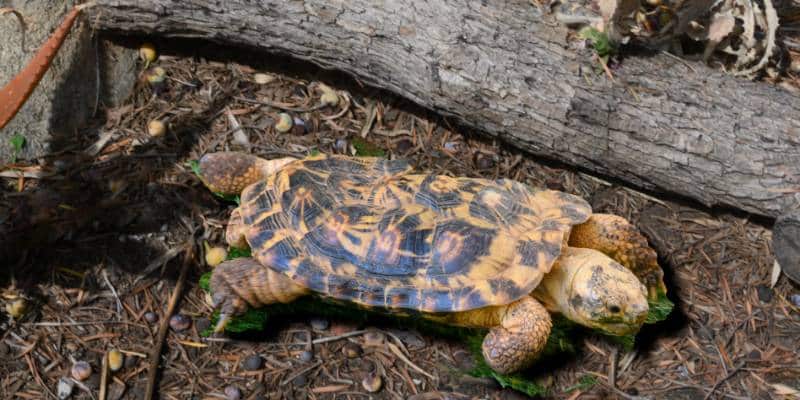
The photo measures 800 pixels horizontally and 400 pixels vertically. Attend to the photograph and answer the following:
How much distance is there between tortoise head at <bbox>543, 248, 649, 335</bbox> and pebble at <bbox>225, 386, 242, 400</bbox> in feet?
5.78

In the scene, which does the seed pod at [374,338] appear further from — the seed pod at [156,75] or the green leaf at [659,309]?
the seed pod at [156,75]

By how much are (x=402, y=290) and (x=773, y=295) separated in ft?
7.54

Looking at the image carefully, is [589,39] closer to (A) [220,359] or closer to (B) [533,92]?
(B) [533,92]

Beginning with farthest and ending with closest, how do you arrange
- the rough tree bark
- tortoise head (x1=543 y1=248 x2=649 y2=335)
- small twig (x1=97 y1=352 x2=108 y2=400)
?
the rough tree bark, small twig (x1=97 y1=352 x2=108 y2=400), tortoise head (x1=543 y1=248 x2=649 y2=335)

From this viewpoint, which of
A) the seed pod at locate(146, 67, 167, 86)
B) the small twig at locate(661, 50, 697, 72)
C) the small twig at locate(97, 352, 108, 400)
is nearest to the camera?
the small twig at locate(97, 352, 108, 400)

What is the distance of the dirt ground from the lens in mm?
3820

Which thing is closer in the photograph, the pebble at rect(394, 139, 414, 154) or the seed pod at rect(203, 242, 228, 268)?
the seed pod at rect(203, 242, 228, 268)

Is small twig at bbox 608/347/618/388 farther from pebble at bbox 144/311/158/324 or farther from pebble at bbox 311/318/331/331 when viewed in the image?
pebble at bbox 144/311/158/324

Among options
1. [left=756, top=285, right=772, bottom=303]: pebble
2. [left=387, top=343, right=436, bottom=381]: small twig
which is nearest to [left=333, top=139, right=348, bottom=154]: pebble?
[left=387, top=343, right=436, bottom=381]: small twig

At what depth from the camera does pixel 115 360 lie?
3793 mm

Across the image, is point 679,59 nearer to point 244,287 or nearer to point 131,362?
point 244,287

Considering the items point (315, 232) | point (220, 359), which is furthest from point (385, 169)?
point (220, 359)

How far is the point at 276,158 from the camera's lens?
460 cm

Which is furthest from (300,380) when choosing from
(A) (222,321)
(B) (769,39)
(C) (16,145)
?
(B) (769,39)
